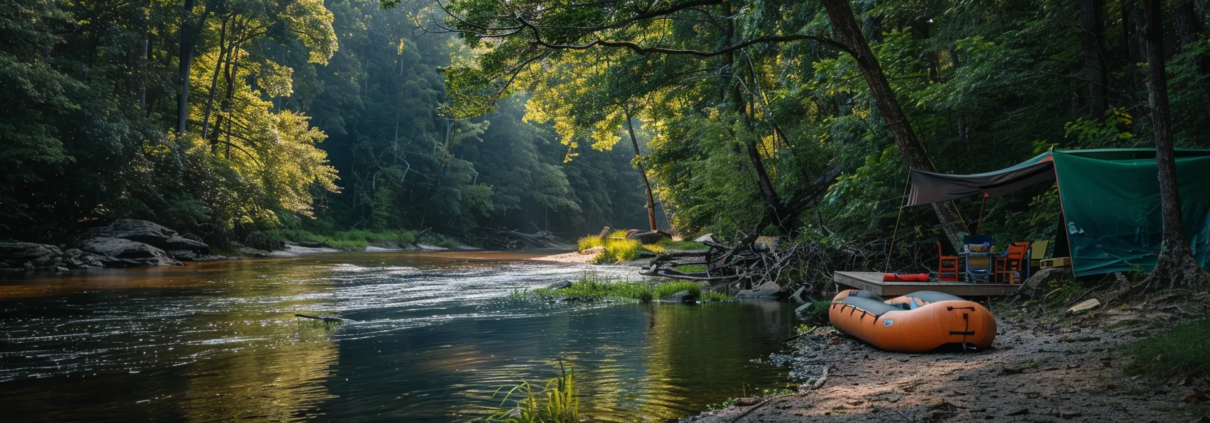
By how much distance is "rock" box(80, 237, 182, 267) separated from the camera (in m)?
22.4

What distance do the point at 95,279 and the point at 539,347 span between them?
14.5 metres

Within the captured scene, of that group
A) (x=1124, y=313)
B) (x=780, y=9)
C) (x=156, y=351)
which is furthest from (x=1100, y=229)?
(x=156, y=351)

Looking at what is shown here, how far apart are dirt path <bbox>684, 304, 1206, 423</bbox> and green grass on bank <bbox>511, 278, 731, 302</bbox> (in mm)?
6817

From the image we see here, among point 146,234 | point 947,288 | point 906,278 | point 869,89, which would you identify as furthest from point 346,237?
point 947,288

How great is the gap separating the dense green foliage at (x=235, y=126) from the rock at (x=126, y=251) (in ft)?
5.25

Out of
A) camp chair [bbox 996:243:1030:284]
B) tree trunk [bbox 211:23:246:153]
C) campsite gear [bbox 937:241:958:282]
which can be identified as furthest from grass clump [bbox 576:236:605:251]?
camp chair [bbox 996:243:1030:284]

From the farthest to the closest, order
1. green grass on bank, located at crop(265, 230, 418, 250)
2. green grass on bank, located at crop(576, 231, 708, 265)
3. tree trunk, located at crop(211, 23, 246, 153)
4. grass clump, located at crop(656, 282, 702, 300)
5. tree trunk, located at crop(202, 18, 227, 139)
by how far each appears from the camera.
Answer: green grass on bank, located at crop(265, 230, 418, 250) → tree trunk, located at crop(211, 23, 246, 153) → tree trunk, located at crop(202, 18, 227, 139) → green grass on bank, located at crop(576, 231, 708, 265) → grass clump, located at crop(656, 282, 702, 300)

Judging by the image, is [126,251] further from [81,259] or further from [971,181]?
[971,181]

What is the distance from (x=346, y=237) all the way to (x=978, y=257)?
39420 mm

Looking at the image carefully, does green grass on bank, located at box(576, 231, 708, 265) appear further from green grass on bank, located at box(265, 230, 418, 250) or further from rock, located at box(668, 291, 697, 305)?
green grass on bank, located at box(265, 230, 418, 250)

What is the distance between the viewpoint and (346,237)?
143 ft

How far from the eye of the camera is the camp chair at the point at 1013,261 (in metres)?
10.5

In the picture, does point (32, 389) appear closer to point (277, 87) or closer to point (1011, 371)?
point (1011, 371)

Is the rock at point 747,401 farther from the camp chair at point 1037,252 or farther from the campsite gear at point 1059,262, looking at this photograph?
the camp chair at point 1037,252
